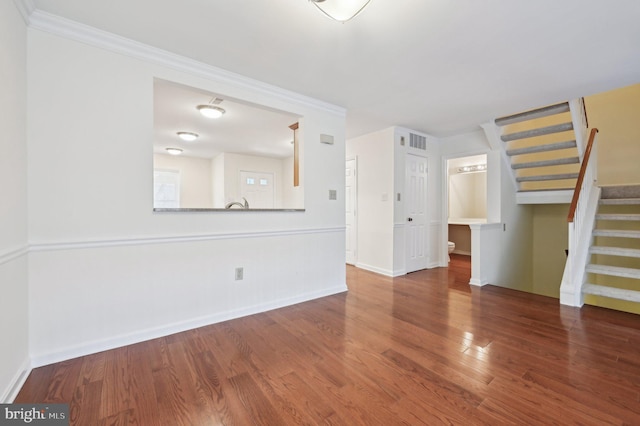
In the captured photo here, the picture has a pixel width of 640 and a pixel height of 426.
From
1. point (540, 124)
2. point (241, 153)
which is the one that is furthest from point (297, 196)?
point (540, 124)

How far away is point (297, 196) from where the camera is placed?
3.37 meters

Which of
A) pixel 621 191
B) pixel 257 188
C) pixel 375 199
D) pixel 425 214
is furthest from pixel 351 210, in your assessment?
pixel 621 191

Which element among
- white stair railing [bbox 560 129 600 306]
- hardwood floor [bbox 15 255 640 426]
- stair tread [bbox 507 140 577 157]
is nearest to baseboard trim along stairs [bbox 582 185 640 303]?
white stair railing [bbox 560 129 600 306]

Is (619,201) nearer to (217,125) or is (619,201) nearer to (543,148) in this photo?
(543,148)

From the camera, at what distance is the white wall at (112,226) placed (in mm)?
1895

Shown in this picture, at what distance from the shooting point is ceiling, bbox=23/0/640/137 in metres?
1.80

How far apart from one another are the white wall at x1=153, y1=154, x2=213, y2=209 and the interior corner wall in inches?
173

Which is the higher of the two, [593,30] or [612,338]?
[593,30]

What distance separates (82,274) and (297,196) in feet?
6.95

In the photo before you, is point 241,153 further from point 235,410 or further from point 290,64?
point 235,410

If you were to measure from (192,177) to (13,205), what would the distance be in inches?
231

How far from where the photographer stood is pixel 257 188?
7.35 meters

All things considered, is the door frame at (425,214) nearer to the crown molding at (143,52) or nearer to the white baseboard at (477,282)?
the white baseboard at (477,282)

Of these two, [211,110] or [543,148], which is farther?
[543,148]
